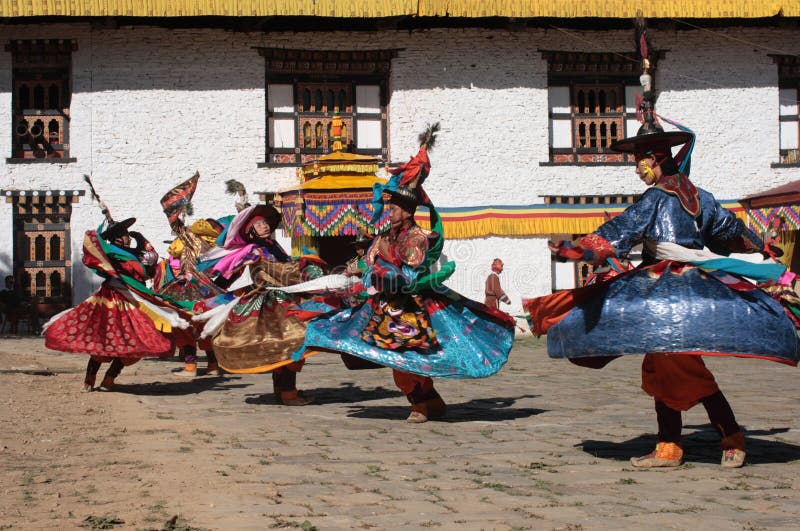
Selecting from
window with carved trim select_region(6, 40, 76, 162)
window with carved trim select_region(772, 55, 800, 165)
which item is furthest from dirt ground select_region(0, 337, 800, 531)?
window with carved trim select_region(772, 55, 800, 165)

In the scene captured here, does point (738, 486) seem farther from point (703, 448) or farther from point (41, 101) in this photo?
point (41, 101)

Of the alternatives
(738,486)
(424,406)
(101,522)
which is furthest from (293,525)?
(424,406)

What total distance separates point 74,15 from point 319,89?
462 centimetres

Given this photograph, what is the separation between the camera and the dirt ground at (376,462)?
494 centimetres

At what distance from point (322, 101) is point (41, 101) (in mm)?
5206

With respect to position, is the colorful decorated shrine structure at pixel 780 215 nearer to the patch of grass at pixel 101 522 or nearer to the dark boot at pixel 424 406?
the dark boot at pixel 424 406

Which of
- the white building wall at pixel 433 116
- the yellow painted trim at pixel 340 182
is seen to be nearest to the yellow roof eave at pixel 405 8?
the white building wall at pixel 433 116

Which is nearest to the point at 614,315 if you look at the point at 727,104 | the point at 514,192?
the point at 514,192

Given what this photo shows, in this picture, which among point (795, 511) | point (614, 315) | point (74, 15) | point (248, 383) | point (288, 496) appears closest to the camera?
point (795, 511)

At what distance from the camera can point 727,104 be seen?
2172cm

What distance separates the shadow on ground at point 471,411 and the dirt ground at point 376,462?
34 millimetres

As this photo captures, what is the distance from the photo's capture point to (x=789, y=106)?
871 inches

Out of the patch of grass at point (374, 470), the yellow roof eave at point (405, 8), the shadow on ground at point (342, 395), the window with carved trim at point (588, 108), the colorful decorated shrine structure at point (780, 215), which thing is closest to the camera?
the patch of grass at point (374, 470)

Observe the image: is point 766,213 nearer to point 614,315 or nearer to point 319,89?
point 319,89
